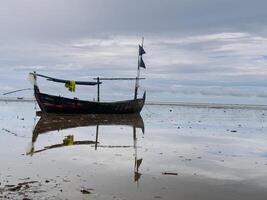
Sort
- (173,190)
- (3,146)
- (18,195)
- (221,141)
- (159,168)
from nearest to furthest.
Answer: (18,195) → (173,190) → (159,168) → (3,146) → (221,141)

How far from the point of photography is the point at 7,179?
10.6 metres

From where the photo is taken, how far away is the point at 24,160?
1351 centimetres

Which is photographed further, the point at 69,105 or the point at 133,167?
the point at 69,105

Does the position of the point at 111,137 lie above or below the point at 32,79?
below

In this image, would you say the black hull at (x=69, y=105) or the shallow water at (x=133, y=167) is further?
the black hull at (x=69, y=105)

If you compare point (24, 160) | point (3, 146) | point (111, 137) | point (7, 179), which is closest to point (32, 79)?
point (111, 137)

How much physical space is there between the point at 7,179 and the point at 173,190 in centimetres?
382

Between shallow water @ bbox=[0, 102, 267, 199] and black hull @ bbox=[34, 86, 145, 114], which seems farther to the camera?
black hull @ bbox=[34, 86, 145, 114]

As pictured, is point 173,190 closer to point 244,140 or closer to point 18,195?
point 18,195

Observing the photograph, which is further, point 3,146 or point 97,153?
point 3,146

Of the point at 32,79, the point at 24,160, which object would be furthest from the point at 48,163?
the point at 32,79

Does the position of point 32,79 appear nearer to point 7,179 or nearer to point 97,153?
point 97,153

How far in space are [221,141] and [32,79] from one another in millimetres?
21243

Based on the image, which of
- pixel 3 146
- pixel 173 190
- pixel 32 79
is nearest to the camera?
pixel 173 190
